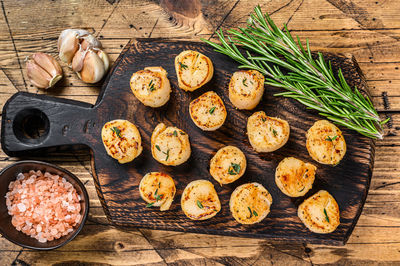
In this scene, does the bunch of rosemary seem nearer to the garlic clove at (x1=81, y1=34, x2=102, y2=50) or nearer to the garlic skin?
the garlic clove at (x1=81, y1=34, x2=102, y2=50)

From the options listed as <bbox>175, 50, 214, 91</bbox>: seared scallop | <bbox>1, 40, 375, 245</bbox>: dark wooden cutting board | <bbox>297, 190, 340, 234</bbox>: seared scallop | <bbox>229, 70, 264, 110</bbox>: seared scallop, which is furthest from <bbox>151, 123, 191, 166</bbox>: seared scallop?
<bbox>297, 190, 340, 234</bbox>: seared scallop

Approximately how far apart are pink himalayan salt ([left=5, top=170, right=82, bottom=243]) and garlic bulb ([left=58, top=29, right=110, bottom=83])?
32.3 inches

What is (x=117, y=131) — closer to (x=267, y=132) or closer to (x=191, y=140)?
(x=191, y=140)

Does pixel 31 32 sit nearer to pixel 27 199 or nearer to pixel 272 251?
pixel 27 199

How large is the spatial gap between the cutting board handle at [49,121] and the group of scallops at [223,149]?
26 centimetres

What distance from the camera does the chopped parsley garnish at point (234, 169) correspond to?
7.41 ft

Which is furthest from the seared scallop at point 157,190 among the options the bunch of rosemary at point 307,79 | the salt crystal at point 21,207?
the bunch of rosemary at point 307,79

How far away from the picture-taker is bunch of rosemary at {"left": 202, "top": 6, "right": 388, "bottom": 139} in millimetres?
2211

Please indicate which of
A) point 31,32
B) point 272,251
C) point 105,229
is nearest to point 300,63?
point 272,251

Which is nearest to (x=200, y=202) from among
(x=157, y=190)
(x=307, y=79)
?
(x=157, y=190)

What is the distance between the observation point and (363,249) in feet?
8.55

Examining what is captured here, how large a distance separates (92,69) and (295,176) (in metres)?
1.69

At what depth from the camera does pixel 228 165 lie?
90.3 inches

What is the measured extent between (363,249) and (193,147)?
1575mm
